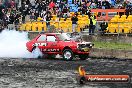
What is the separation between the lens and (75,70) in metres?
21.3

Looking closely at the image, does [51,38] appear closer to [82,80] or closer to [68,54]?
[68,54]

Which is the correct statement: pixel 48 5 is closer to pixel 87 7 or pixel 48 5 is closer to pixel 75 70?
pixel 87 7

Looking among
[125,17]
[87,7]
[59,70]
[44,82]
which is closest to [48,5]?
[87,7]

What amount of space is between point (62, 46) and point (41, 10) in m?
12.2

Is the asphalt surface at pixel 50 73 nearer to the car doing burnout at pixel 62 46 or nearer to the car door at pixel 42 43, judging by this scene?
the car doing burnout at pixel 62 46

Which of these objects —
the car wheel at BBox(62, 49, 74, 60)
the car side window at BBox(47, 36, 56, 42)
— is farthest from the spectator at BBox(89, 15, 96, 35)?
the car wheel at BBox(62, 49, 74, 60)

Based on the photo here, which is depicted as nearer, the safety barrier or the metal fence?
the metal fence

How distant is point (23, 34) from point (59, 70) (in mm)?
12835

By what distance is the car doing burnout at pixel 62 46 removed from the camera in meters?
27.1

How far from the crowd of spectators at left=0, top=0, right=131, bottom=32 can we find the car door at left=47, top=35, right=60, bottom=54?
5.05 metres

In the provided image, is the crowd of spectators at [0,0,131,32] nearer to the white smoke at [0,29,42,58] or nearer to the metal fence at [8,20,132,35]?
the metal fence at [8,20,132,35]

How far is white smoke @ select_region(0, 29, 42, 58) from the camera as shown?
30.1 metres

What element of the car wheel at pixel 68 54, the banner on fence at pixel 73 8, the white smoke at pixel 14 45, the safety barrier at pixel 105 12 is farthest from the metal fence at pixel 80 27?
the banner on fence at pixel 73 8

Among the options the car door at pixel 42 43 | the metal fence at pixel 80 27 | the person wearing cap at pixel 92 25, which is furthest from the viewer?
the person wearing cap at pixel 92 25
